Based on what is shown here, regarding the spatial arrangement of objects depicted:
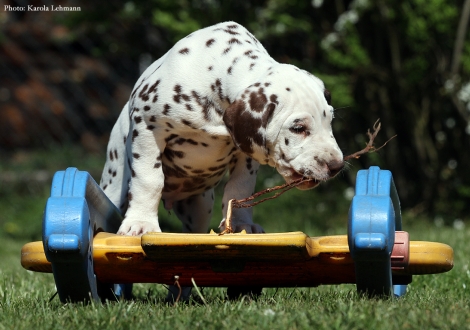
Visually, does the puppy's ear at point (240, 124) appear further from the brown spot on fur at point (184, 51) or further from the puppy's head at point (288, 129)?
the brown spot on fur at point (184, 51)

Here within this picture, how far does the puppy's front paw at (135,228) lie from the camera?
12.5 ft

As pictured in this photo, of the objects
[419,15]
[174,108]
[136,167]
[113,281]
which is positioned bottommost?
[113,281]

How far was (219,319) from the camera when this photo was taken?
2.76 m

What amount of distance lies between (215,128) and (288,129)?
0.48m

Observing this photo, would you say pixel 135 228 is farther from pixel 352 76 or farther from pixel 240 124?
pixel 352 76

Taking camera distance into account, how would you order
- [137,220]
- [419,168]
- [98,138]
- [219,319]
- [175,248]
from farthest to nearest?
[98,138]
[419,168]
[137,220]
[175,248]
[219,319]

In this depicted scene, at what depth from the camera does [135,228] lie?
3.83 metres

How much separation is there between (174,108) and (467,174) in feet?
15.6

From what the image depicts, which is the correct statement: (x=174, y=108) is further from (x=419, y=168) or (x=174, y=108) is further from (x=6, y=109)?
(x=6, y=109)

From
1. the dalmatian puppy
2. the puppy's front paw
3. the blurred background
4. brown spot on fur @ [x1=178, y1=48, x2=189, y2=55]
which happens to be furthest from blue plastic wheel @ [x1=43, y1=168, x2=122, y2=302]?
the blurred background

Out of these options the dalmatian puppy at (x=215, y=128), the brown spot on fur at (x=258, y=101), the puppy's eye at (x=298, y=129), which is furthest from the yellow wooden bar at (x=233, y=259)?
the brown spot on fur at (x=258, y=101)

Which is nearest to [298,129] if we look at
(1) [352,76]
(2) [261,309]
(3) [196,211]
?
(2) [261,309]

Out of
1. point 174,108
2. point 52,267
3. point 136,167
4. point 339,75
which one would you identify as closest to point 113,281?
point 52,267

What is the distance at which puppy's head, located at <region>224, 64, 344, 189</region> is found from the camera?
3520 mm
